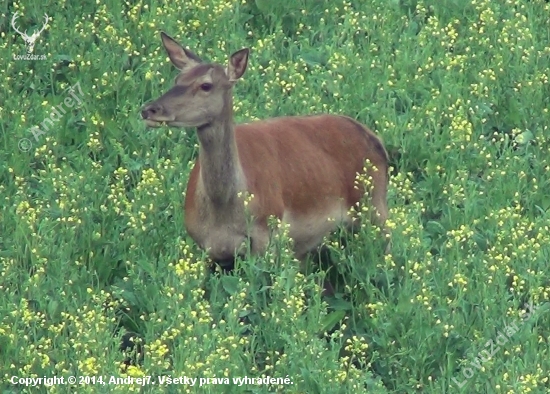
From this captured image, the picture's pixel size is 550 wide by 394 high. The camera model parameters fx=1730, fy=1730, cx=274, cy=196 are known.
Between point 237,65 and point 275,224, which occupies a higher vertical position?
point 237,65

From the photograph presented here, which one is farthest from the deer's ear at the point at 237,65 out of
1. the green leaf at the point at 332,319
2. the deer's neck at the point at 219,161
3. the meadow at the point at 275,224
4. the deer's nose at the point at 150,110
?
the green leaf at the point at 332,319

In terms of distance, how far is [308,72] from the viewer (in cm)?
1550

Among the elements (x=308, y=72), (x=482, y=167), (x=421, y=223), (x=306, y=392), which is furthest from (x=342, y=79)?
(x=306, y=392)

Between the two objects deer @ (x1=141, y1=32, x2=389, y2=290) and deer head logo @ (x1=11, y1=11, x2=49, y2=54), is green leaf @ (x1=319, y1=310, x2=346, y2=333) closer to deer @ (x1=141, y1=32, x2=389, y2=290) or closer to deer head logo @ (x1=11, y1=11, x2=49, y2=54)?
deer @ (x1=141, y1=32, x2=389, y2=290)

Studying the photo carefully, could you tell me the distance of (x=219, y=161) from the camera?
1135cm

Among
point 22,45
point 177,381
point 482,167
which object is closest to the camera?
point 177,381

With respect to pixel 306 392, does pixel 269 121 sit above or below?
above

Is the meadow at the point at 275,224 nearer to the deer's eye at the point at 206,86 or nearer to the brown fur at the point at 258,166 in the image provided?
the brown fur at the point at 258,166

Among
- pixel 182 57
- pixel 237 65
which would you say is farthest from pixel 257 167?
pixel 182 57

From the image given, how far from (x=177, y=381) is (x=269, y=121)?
8.69ft

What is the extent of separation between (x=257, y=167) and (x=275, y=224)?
506 mm

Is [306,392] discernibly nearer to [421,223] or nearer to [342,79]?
[421,223]

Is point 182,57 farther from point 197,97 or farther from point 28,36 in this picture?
point 28,36

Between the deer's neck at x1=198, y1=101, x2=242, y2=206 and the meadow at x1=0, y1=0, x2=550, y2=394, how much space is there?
0.46 meters
